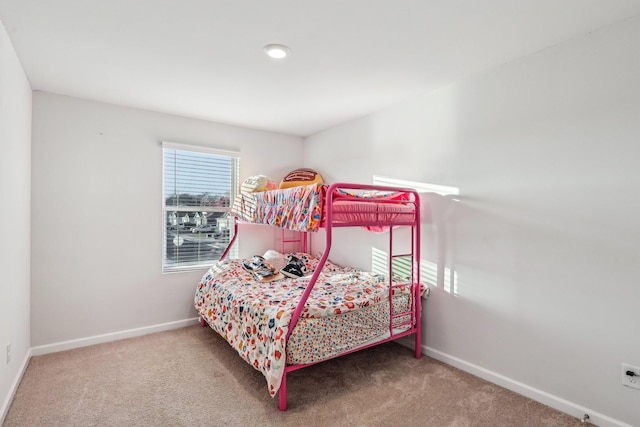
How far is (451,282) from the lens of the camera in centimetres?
271

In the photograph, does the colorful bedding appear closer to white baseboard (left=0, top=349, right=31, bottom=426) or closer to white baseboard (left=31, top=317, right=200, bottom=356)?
white baseboard (left=31, top=317, right=200, bottom=356)

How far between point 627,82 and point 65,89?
410 centimetres

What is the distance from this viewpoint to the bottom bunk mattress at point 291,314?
7.10 feet

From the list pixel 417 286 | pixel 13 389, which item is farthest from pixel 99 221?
pixel 417 286

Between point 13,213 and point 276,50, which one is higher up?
point 276,50

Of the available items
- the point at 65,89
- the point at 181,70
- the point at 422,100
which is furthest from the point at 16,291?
the point at 422,100

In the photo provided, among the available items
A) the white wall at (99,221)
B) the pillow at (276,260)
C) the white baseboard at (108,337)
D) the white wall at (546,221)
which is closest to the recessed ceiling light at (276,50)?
the white wall at (546,221)

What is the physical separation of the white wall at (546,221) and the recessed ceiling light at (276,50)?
1389 millimetres

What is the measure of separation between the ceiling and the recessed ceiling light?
0.18ft

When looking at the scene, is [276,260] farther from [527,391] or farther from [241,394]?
[527,391]

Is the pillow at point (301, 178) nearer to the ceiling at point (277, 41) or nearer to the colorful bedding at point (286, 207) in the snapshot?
the colorful bedding at point (286, 207)

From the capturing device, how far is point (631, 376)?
1812mm

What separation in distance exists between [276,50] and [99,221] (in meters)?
2.41

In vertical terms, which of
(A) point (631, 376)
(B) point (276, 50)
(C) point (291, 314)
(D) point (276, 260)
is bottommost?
(A) point (631, 376)
